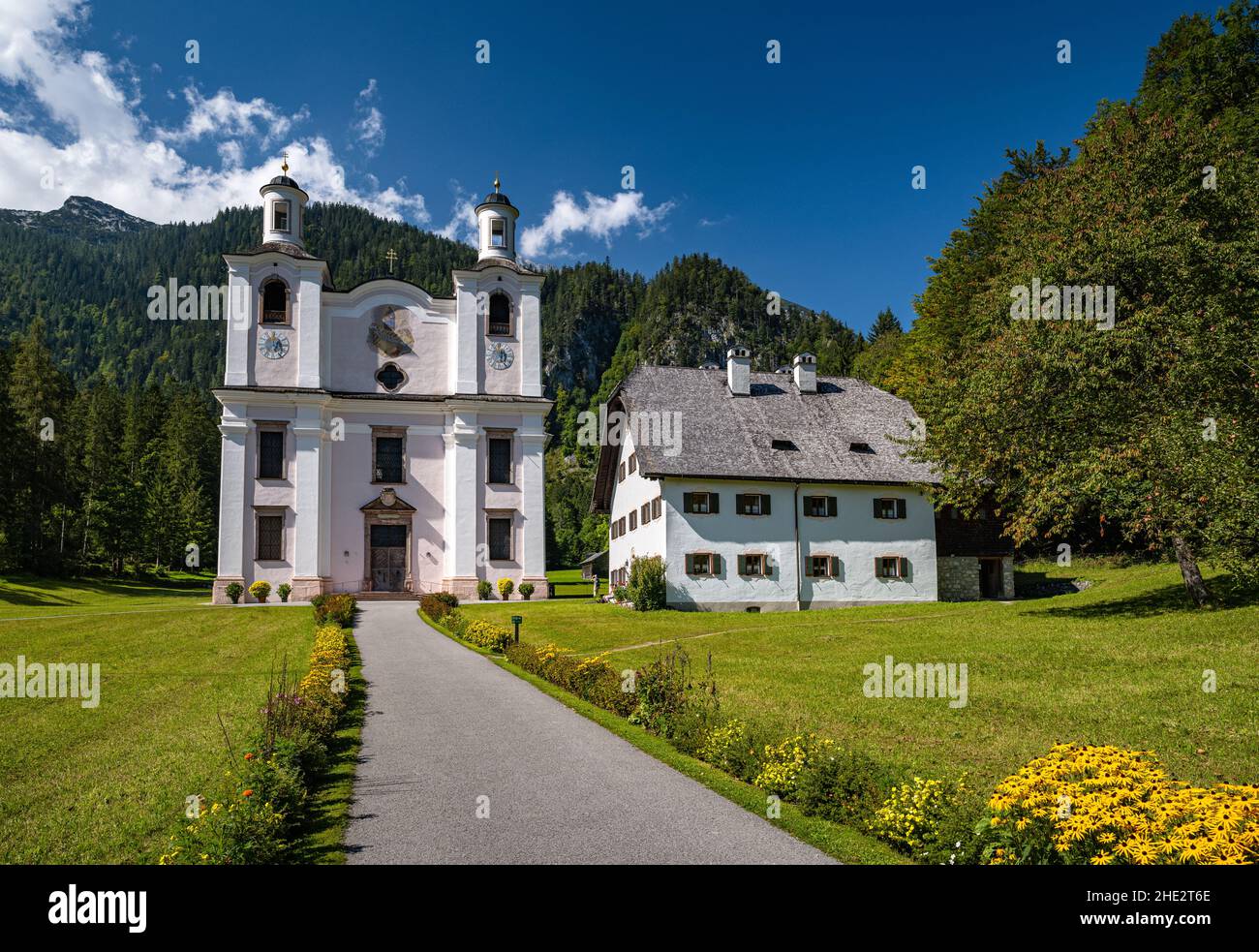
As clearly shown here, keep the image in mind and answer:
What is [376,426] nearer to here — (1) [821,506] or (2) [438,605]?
(2) [438,605]

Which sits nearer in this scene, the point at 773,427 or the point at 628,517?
the point at 773,427

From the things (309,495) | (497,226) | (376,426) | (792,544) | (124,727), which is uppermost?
(497,226)

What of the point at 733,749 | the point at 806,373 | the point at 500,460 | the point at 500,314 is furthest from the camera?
the point at 500,314

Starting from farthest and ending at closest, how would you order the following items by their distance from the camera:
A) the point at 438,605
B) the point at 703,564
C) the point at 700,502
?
the point at 700,502
the point at 703,564
the point at 438,605

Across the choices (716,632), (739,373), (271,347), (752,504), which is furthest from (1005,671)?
(271,347)

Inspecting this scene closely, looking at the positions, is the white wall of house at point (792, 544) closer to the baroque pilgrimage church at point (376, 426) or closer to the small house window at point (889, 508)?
the small house window at point (889, 508)

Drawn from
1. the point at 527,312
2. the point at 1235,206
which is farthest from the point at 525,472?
the point at 1235,206

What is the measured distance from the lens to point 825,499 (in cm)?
3869

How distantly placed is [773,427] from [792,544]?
6.01 m

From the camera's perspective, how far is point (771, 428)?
40.8 meters

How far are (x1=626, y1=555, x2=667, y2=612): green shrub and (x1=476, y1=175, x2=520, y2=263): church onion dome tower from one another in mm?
23661

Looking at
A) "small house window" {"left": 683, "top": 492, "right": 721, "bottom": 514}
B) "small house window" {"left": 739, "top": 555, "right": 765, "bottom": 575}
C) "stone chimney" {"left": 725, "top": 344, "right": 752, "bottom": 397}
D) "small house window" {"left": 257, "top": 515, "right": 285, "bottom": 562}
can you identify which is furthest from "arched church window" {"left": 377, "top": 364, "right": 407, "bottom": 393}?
"small house window" {"left": 739, "top": 555, "right": 765, "bottom": 575}

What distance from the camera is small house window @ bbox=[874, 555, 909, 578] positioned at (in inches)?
1529
